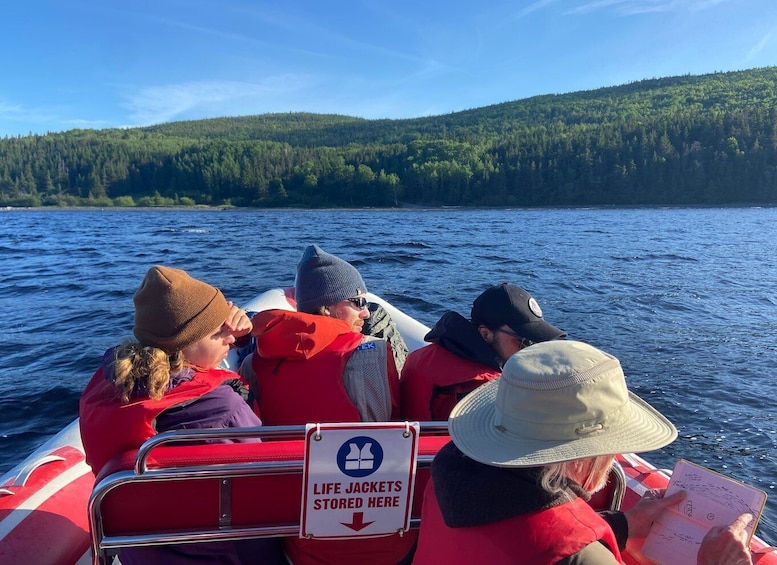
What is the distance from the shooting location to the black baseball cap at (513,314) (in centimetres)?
272

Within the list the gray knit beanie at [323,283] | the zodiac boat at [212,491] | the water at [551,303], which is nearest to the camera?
the zodiac boat at [212,491]

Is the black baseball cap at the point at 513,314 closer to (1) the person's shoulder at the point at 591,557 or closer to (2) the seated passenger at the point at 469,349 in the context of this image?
(2) the seated passenger at the point at 469,349

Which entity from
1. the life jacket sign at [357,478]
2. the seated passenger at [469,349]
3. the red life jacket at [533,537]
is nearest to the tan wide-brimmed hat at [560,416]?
the red life jacket at [533,537]

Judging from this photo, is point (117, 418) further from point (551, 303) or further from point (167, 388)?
point (551, 303)

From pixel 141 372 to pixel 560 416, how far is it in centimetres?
139

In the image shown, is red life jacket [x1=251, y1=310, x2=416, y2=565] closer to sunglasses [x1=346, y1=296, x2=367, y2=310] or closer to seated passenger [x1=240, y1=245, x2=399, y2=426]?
seated passenger [x1=240, y1=245, x2=399, y2=426]

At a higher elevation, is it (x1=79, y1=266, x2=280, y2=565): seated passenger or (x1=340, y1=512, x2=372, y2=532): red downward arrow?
(x1=79, y1=266, x2=280, y2=565): seated passenger

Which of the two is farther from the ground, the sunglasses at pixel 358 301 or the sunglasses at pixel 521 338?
the sunglasses at pixel 358 301

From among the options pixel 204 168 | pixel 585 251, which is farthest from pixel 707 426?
pixel 204 168

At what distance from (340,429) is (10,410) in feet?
19.6

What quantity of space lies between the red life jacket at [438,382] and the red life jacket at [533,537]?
1234 mm

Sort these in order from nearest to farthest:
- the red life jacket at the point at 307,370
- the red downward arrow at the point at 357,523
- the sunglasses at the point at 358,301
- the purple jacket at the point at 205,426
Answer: the purple jacket at the point at 205,426, the red downward arrow at the point at 357,523, the red life jacket at the point at 307,370, the sunglasses at the point at 358,301

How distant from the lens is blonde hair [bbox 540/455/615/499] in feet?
4.31

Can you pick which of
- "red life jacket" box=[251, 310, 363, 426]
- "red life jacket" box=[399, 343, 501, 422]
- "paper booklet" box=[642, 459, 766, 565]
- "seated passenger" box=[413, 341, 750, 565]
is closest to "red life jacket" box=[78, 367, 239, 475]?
"red life jacket" box=[251, 310, 363, 426]
